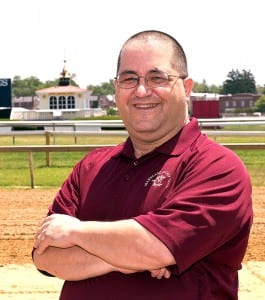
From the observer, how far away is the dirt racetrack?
687 cm

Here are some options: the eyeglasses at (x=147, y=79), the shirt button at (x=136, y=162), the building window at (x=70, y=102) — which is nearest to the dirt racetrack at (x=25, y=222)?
the shirt button at (x=136, y=162)

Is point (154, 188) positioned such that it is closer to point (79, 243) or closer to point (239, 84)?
point (79, 243)

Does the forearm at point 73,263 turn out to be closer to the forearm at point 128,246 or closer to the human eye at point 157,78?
the forearm at point 128,246

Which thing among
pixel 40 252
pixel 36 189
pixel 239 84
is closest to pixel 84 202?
pixel 40 252

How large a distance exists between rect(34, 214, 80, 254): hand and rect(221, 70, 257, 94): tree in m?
156

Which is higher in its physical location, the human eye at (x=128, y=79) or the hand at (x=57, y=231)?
the human eye at (x=128, y=79)

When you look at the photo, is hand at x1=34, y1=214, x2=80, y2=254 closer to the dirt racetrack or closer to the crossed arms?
the crossed arms

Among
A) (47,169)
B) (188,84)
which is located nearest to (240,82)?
(47,169)

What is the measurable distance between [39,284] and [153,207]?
354 centimetres

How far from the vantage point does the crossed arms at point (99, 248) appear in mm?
2209

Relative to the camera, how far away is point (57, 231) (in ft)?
7.84

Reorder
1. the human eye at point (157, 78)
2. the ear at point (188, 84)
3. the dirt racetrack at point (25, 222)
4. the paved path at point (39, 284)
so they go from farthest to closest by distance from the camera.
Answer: the dirt racetrack at point (25, 222) < the paved path at point (39, 284) < the ear at point (188, 84) < the human eye at point (157, 78)

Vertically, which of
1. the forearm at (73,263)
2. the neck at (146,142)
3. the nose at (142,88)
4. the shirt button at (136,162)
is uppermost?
the nose at (142,88)

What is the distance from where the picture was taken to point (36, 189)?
39.3ft
